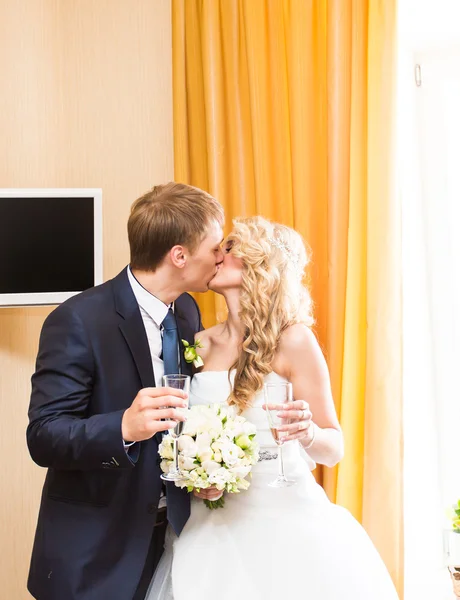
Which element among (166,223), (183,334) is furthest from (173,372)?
(166,223)

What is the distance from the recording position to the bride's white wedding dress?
1.84m

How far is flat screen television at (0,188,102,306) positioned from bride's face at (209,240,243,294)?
763 millimetres

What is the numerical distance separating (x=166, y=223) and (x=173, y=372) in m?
0.47

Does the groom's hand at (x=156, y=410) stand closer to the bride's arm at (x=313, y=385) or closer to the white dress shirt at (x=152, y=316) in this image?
the white dress shirt at (x=152, y=316)

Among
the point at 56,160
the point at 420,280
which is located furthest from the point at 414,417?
the point at 56,160

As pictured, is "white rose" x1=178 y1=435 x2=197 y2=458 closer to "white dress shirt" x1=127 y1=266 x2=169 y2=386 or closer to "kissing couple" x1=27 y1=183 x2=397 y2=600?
"kissing couple" x1=27 y1=183 x2=397 y2=600

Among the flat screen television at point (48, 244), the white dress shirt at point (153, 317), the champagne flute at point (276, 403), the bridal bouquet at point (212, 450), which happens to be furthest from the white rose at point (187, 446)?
the flat screen television at point (48, 244)

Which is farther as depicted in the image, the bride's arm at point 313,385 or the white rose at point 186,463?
the bride's arm at point 313,385

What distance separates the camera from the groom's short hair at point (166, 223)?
6.90ft

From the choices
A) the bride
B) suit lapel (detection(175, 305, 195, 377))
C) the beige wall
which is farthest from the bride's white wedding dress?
the beige wall

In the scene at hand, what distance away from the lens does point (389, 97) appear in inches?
101

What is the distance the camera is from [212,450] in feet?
5.97

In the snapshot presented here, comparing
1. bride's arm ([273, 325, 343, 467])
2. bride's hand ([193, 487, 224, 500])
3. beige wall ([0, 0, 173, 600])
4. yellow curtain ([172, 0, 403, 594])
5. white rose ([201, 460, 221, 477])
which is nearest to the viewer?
white rose ([201, 460, 221, 477])

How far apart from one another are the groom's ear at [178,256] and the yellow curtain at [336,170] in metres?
0.78
